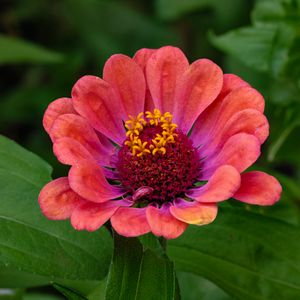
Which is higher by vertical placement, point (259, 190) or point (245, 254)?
point (259, 190)

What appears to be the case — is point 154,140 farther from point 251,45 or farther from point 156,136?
point 251,45

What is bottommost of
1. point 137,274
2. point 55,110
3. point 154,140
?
point 137,274

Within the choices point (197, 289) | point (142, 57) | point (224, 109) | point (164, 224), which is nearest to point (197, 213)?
point (164, 224)

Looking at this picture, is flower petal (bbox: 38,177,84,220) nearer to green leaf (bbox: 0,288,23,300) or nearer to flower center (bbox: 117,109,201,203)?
flower center (bbox: 117,109,201,203)

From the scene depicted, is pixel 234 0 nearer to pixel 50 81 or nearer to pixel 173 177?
pixel 50 81

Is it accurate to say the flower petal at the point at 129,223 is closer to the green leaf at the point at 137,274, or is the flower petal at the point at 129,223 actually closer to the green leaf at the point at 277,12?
the green leaf at the point at 137,274
